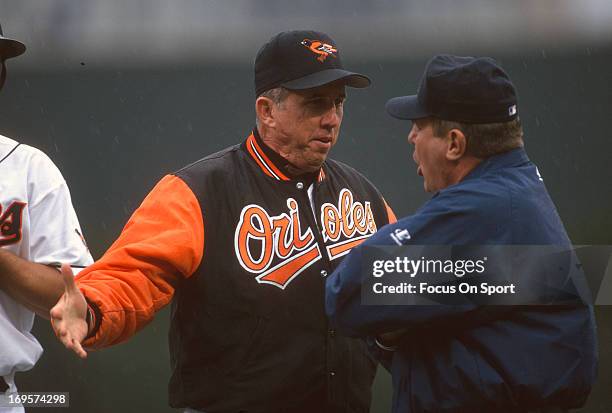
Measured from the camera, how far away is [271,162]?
259cm

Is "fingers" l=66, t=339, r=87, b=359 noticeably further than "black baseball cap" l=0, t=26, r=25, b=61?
No

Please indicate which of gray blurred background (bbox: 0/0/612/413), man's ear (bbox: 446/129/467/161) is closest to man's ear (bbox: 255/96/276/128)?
man's ear (bbox: 446/129/467/161)

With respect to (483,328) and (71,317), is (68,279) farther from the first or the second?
(483,328)

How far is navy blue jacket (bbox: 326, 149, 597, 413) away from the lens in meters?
1.88

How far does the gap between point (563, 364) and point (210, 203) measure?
1099mm

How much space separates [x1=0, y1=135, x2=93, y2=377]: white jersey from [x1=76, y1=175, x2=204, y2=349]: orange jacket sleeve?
16 centimetres

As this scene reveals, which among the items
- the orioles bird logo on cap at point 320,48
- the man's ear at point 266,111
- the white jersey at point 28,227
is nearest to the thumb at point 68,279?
the white jersey at point 28,227

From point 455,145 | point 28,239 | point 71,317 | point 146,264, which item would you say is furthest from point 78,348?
point 455,145

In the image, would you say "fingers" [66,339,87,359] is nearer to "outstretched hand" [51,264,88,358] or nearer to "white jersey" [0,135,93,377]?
"outstretched hand" [51,264,88,358]

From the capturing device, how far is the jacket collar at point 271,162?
2582 mm

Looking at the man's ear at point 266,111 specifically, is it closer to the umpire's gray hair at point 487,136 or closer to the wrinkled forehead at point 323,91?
the wrinkled forehead at point 323,91

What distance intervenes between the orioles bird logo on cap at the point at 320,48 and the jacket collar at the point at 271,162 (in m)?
0.33

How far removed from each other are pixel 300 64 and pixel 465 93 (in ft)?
2.28

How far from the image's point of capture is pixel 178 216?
2.35 meters
